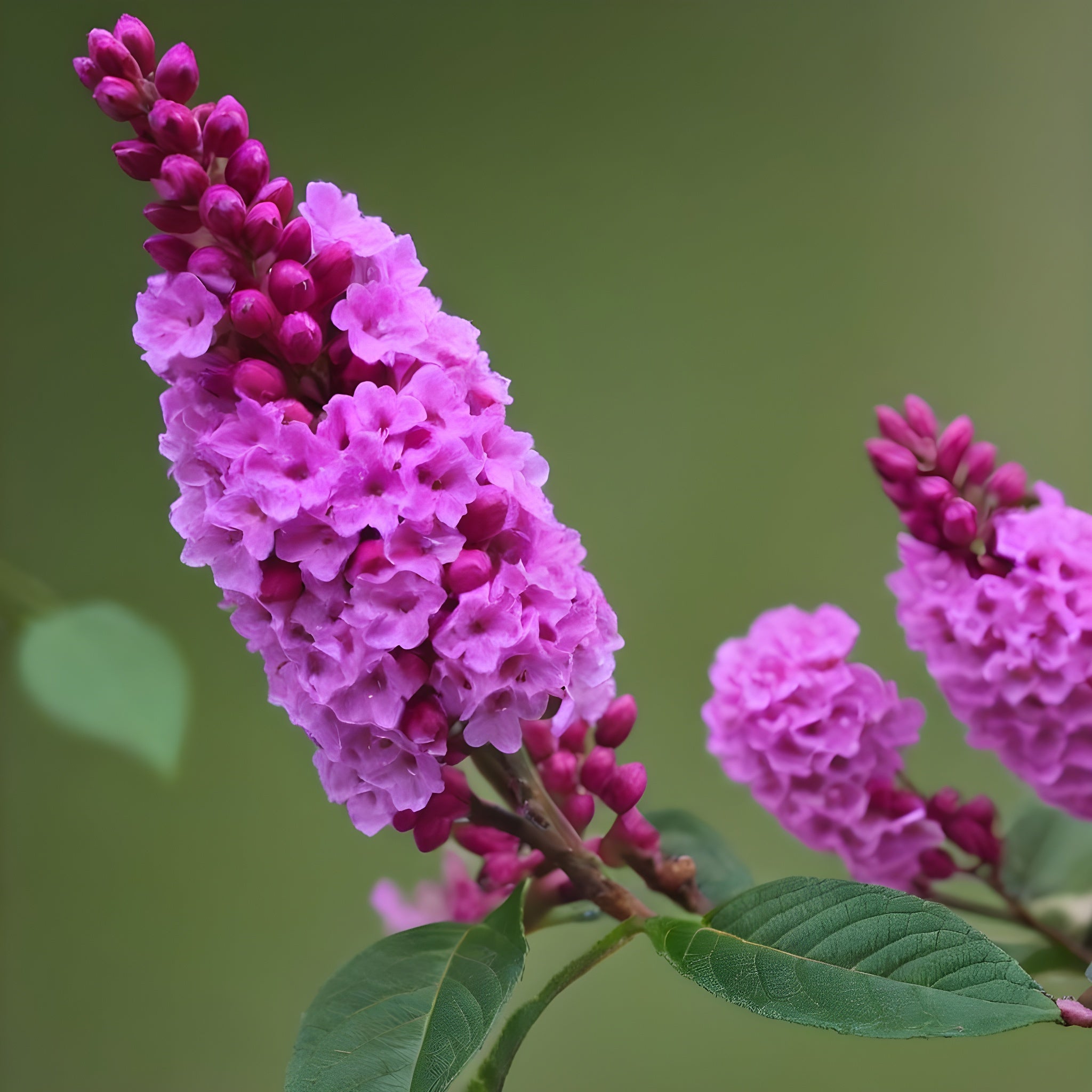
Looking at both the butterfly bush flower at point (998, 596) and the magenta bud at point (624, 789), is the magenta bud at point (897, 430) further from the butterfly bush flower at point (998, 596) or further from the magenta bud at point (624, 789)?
the magenta bud at point (624, 789)

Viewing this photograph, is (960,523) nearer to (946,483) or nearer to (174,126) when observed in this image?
(946,483)

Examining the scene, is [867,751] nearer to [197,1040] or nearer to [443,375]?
[443,375]

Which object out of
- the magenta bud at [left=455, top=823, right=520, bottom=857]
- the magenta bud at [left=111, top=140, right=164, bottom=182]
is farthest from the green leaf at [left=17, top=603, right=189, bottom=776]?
the magenta bud at [left=111, top=140, right=164, bottom=182]

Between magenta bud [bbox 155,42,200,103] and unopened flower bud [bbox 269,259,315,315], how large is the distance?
0.20ft

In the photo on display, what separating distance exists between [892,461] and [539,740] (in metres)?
0.18

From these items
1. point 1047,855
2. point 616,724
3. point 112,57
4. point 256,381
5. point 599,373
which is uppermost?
point 599,373

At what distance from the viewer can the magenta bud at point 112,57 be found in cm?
Result: 34

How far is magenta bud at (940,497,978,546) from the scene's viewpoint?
436 millimetres

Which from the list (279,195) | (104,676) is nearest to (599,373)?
(104,676)

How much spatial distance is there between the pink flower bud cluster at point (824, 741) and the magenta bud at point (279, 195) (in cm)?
26

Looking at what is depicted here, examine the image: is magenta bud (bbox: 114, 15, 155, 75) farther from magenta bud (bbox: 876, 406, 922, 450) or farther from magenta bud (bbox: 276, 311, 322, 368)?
magenta bud (bbox: 876, 406, 922, 450)

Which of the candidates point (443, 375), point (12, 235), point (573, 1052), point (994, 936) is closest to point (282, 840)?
point (573, 1052)

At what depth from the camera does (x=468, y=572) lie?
331 millimetres

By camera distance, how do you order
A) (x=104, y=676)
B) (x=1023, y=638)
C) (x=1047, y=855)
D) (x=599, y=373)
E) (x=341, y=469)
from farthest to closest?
(x=599, y=373)
(x=104, y=676)
(x=1047, y=855)
(x=1023, y=638)
(x=341, y=469)
